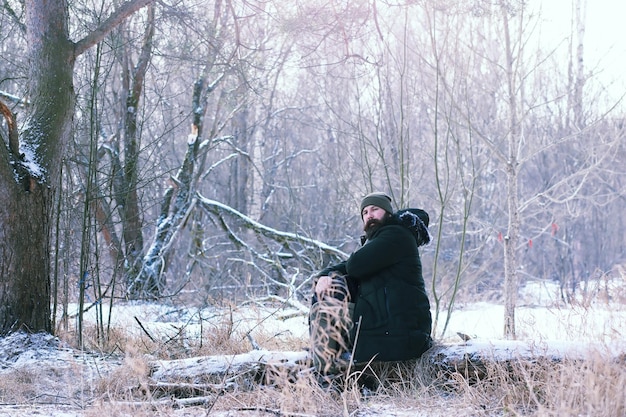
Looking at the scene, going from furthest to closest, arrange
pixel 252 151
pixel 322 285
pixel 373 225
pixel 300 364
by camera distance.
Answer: pixel 252 151, pixel 373 225, pixel 300 364, pixel 322 285

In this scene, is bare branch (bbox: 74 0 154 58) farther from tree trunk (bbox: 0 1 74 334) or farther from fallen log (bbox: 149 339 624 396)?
fallen log (bbox: 149 339 624 396)

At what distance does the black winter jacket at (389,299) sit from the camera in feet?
13.3

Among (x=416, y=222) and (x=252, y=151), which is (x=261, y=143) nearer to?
(x=252, y=151)

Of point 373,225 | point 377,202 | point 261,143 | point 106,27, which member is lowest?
point 373,225

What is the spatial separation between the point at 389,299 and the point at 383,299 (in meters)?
0.04

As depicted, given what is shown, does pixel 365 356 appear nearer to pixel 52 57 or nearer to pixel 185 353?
pixel 185 353

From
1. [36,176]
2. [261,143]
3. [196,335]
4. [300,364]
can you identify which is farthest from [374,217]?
[261,143]

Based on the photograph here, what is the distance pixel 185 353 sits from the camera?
17.9ft

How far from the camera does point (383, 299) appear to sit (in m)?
4.13

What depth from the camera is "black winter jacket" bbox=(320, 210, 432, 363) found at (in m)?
4.07

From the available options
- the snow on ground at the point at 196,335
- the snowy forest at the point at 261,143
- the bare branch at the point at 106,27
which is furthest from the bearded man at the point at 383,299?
the bare branch at the point at 106,27

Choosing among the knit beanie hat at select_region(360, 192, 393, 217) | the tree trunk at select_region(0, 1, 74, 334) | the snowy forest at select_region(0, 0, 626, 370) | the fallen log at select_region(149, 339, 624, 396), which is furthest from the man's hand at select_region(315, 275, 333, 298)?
the tree trunk at select_region(0, 1, 74, 334)

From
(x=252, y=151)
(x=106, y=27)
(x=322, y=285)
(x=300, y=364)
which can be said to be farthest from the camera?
(x=252, y=151)

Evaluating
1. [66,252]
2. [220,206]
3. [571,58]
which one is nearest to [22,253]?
[66,252]
